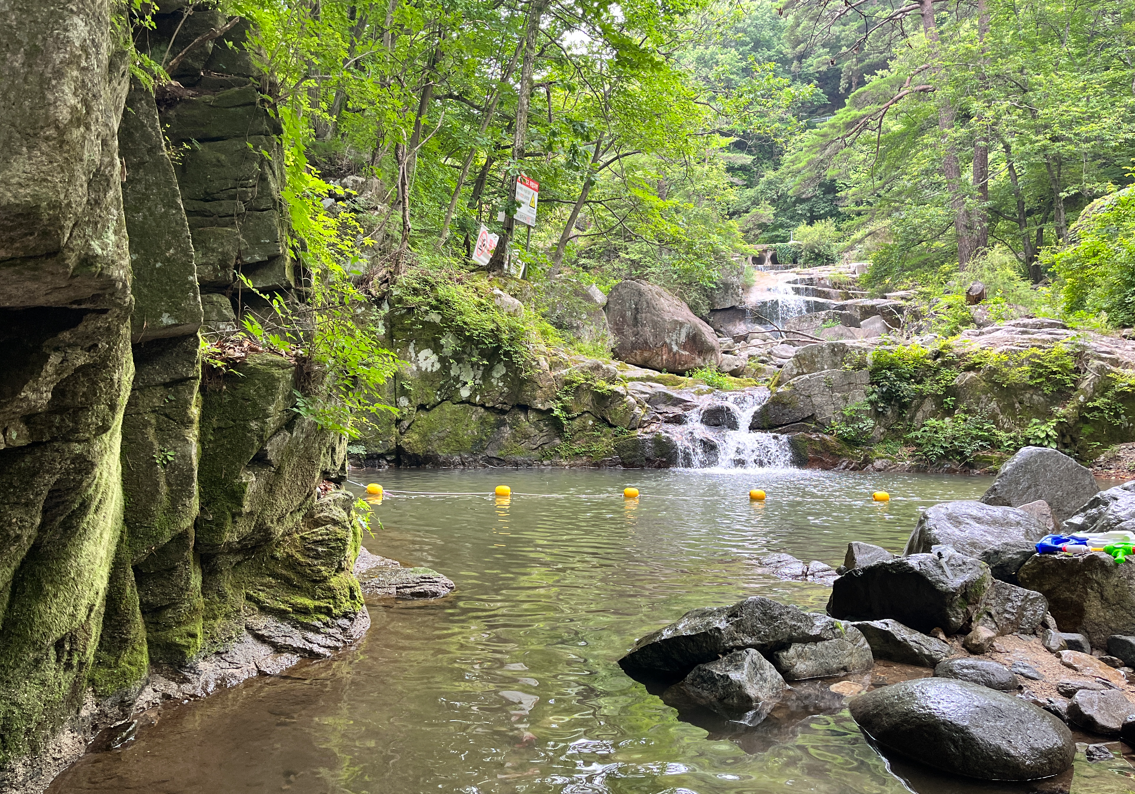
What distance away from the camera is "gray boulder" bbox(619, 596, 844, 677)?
4.18 metres

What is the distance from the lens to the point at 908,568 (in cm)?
497

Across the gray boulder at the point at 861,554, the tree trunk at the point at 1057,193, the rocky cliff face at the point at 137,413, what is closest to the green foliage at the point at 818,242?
the tree trunk at the point at 1057,193

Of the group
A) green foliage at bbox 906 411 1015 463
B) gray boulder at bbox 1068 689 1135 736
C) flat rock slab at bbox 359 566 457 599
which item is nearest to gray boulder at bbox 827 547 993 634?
gray boulder at bbox 1068 689 1135 736

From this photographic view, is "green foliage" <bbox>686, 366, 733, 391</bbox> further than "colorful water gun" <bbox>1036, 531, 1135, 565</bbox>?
Yes

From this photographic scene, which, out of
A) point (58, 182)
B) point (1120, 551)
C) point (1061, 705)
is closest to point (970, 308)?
point (1120, 551)

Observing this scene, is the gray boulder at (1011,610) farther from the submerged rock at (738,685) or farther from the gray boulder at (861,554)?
the submerged rock at (738,685)

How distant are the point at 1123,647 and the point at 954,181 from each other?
22562 mm

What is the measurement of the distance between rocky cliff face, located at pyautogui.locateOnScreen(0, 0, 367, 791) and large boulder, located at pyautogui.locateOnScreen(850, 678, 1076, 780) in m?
3.17

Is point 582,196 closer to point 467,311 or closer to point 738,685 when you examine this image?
point 467,311

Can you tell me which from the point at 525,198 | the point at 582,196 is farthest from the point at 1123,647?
the point at 582,196

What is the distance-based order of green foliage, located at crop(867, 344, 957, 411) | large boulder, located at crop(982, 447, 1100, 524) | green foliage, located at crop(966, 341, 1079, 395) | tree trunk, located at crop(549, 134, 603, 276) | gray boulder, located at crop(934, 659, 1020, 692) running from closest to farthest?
1. gray boulder, located at crop(934, 659, 1020, 692)
2. large boulder, located at crop(982, 447, 1100, 524)
3. green foliage, located at crop(966, 341, 1079, 395)
4. tree trunk, located at crop(549, 134, 603, 276)
5. green foliage, located at crop(867, 344, 957, 411)

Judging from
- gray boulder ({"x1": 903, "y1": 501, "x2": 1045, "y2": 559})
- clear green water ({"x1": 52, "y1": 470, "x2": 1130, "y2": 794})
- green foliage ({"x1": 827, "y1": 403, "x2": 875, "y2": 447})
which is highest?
green foliage ({"x1": 827, "y1": 403, "x2": 875, "y2": 447})

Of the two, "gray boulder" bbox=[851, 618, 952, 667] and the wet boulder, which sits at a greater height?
the wet boulder

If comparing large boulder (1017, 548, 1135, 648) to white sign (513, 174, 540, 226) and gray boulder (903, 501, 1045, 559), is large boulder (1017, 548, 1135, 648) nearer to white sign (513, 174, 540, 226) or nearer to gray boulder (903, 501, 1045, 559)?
gray boulder (903, 501, 1045, 559)
